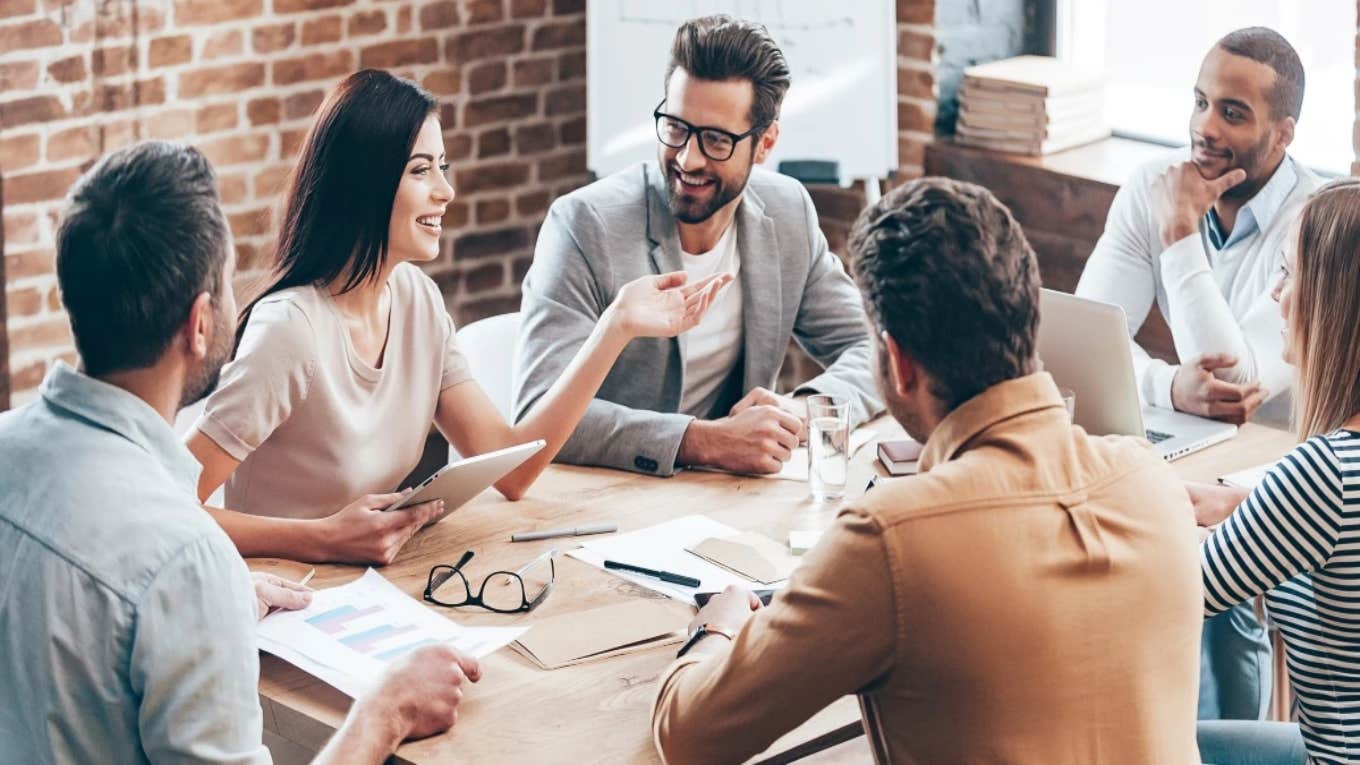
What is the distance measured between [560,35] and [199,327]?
2917 mm

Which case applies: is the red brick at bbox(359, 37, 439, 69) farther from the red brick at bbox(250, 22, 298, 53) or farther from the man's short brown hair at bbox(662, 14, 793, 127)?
the man's short brown hair at bbox(662, 14, 793, 127)

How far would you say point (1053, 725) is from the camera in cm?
148

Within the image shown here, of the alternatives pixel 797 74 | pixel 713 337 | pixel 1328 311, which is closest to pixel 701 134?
pixel 713 337

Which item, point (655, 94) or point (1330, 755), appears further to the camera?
point (655, 94)

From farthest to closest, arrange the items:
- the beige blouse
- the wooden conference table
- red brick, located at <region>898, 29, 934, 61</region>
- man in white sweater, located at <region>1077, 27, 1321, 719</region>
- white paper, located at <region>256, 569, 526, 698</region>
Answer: red brick, located at <region>898, 29, 934, 61</region>, man in white sweater, located at <region>1077, 27, 1321, 719</region>, the beige blouse, white paper, located at <region>256, 569, 526, 698</region>, the wooden conference table

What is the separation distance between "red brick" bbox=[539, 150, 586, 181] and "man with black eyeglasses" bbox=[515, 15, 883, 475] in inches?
55.8

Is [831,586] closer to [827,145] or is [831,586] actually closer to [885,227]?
[885,227]

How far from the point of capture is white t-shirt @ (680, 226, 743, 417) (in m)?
2.93

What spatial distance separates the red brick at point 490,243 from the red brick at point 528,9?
1.78 feet

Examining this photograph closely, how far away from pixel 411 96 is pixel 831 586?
1228 millimetres

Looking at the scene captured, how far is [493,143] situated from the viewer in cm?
431

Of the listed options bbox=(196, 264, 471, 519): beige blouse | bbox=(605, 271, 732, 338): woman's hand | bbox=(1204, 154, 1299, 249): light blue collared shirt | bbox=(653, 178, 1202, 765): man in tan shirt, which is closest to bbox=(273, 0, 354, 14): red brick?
bbox=(196, 264, 471, 519): beige blouse

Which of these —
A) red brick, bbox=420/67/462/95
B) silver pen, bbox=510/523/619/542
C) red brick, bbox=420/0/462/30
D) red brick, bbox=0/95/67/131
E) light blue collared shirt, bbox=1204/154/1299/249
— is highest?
red brick, bbox=420/0/462/30

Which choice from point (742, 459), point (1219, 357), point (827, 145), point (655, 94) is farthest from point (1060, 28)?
point (742, 459)
